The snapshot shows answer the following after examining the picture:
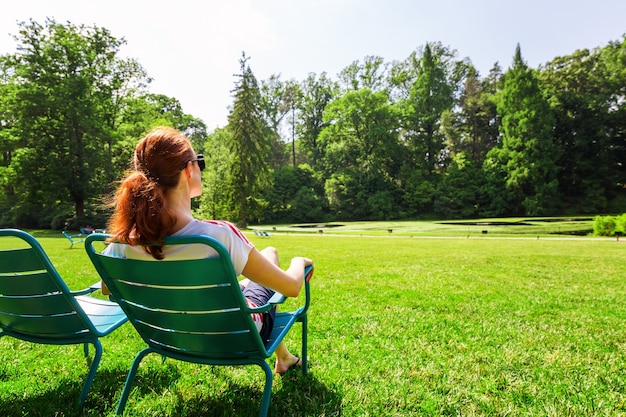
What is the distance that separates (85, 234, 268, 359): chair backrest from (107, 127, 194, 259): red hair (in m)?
0.10

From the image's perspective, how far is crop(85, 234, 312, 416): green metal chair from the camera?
56.3 inches

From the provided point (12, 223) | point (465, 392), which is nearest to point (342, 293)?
point (465, 392)

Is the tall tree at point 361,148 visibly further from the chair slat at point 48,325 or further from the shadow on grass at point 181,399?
the chair slat at point 48,325

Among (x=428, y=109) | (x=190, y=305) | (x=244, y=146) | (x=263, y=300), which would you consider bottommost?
(x=263, y=300)

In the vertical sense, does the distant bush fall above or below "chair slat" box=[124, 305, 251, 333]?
below

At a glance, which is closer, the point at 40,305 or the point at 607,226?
the point at 40,305

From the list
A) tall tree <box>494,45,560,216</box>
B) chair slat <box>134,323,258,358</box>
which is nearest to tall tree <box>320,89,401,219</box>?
tall tree <box>494,45,560,216</box>

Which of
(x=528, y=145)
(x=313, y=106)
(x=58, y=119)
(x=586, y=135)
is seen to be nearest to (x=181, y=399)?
(x=58, y=119)

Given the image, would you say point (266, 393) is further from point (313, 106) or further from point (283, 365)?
point (313, 106)

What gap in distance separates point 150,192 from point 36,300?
1.15 metres

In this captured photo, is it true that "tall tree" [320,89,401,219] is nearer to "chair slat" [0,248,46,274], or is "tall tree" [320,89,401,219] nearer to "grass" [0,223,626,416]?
"grass" [0,223,626,416]

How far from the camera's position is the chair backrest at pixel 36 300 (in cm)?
183

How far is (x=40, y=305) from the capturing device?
6.48 feet

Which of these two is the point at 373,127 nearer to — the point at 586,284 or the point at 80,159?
→ the point at 80,159
